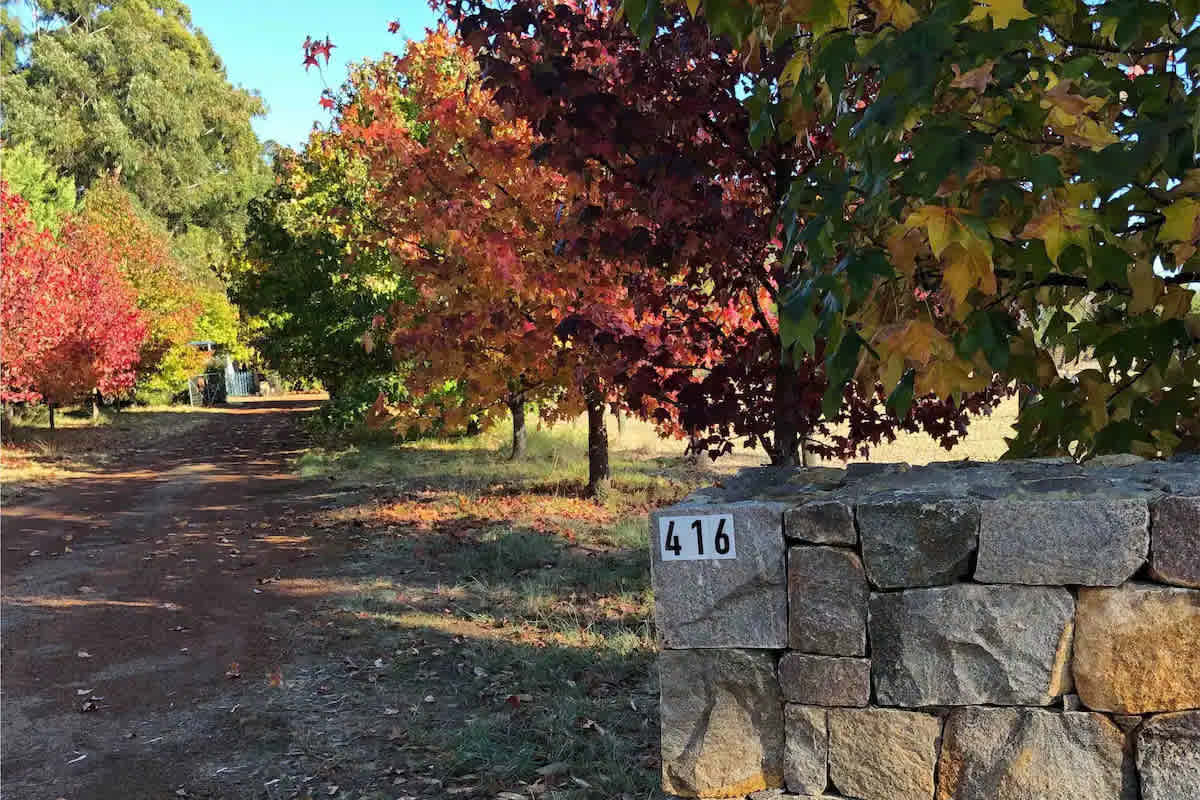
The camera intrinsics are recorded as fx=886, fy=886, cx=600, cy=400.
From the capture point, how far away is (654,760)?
12.8 feet

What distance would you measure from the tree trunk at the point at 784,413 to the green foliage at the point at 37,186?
74.5 ft

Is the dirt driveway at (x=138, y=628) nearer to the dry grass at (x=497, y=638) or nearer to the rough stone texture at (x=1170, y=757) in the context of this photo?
the dry grass at (x=497, y=638)

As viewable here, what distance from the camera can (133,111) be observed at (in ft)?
112

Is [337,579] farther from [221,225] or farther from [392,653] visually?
[221,225]

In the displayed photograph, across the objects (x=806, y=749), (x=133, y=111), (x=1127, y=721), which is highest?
(x=133, y=111)

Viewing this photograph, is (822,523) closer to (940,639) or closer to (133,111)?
(940,639)

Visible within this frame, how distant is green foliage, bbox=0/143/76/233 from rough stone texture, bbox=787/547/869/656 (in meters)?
24.2

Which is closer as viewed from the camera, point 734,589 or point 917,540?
point 917,540

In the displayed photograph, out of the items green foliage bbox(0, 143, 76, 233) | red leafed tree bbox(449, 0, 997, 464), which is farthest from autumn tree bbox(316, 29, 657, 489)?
green foliage bbox(0, 143, 76, 233)

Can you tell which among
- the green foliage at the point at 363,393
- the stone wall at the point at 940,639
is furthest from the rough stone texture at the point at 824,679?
the green foliage at the point at 363,393

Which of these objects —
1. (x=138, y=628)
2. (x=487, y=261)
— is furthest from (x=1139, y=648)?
(x=138, y=628)

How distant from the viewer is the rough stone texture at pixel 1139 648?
2.27 m

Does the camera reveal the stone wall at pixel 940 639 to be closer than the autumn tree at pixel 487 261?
Yes

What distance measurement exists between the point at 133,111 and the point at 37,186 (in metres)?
11.1
